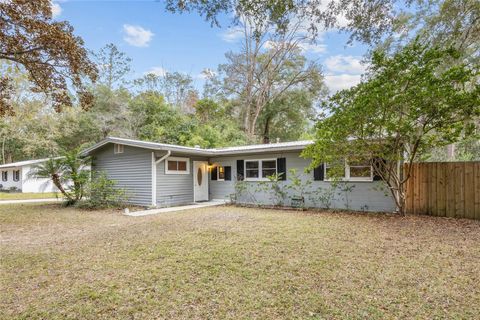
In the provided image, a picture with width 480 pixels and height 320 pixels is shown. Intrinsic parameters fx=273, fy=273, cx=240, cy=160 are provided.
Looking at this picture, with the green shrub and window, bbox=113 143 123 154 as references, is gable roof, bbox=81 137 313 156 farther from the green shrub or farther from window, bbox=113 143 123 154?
the green shrub

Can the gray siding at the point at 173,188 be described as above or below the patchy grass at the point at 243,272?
above

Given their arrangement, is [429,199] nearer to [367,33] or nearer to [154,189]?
[367,33]

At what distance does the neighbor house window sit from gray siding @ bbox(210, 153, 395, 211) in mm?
226

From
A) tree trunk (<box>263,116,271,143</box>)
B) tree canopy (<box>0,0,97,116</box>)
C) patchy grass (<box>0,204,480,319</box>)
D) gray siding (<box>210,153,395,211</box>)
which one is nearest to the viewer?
patchy grass (<box>0,204,480,319</box>)

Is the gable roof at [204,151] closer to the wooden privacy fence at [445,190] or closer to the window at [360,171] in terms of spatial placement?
the window at [360,171]

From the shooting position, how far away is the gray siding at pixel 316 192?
30.5 feet

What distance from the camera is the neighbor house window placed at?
11609mm

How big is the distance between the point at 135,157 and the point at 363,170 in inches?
352

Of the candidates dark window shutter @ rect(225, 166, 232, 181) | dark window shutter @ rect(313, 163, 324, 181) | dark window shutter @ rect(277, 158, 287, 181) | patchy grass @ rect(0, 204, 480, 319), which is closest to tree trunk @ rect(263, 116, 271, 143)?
dark window shutter @ rect(225, 166, 232, 181)

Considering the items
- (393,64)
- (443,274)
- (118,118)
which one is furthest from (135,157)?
(118,118)

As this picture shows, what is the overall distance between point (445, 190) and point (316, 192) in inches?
153

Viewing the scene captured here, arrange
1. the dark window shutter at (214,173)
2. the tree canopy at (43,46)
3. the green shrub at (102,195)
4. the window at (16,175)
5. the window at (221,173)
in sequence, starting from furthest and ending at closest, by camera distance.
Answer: the window at (16,175), the dark window shutter at (214,173), the window at (221,173), the green shrub at (102,195), the tree canopy at (43,46)

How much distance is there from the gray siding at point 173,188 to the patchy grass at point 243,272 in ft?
13.6

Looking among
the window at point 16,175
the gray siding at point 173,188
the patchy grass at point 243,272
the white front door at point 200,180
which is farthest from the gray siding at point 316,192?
the window at point 16,175
